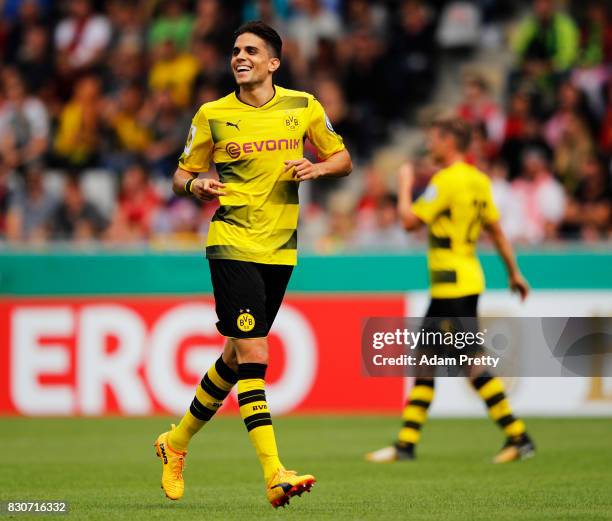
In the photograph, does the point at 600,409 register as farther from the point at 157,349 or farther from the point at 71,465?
the point at 71,465

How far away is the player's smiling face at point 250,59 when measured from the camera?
25.9 feet

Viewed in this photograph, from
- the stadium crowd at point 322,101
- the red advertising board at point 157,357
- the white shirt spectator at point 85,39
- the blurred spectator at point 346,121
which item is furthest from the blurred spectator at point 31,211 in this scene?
the blurred spectator at point 346,121

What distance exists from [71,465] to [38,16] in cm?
1179

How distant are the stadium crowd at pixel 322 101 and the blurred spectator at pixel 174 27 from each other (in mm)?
27

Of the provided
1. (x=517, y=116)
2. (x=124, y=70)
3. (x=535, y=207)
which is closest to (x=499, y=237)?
(x=535, y=207)

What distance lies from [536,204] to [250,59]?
873 centimetres

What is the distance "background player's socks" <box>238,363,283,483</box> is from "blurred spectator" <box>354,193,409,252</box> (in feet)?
25.1

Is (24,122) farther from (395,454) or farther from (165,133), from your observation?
(395,454)

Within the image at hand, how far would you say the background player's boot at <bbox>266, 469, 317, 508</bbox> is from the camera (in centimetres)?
727

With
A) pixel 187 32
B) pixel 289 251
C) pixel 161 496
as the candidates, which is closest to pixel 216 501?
pixel 161 496

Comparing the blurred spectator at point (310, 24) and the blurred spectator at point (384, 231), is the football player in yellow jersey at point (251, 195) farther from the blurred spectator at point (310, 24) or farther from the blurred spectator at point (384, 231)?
the blurred spectator at point (310, 24)

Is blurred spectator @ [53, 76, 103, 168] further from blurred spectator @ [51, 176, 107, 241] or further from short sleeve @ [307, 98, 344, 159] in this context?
short sleeve @ [307, 98, 344, 159]

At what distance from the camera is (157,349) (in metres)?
14.7

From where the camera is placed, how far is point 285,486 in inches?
287
